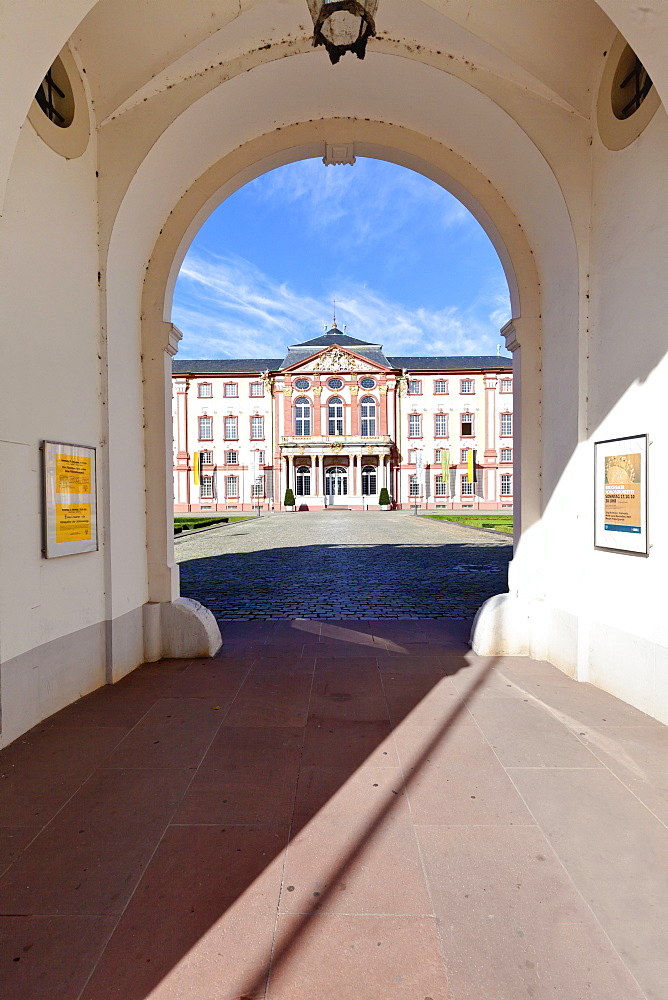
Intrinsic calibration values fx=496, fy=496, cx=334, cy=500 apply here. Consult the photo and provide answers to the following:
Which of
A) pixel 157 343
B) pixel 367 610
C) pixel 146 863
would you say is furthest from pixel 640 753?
pixel 157 343

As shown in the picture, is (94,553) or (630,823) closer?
(630,823)

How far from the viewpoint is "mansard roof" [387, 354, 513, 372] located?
2127 inches

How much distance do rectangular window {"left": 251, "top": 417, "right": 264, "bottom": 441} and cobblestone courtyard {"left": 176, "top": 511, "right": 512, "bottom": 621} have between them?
33198 millimetres

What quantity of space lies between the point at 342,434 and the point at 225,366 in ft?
61.5

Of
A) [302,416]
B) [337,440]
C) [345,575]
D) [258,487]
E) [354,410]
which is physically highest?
[354,410]

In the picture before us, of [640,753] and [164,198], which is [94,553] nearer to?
[164,198]

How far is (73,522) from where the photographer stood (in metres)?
4.28

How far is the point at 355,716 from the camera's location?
3.92 meters

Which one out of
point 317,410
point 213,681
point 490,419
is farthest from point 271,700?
point 490,419

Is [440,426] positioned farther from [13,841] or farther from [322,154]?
[13,841]

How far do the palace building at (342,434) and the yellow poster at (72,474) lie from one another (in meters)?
44.8

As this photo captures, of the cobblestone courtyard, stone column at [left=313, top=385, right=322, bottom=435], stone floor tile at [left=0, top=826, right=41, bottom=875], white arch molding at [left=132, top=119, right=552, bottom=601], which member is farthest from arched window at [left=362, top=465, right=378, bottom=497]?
stone floor tile at [left=0, top=826, right=41, bottom=875]

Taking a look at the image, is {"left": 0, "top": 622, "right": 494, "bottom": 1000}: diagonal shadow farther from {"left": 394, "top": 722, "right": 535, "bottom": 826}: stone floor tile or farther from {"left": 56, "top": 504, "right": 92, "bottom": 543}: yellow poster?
{"left": 56, "top": 504, "right": 92, "bottom": 543}: yellow poster

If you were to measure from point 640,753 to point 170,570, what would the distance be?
445 cm
